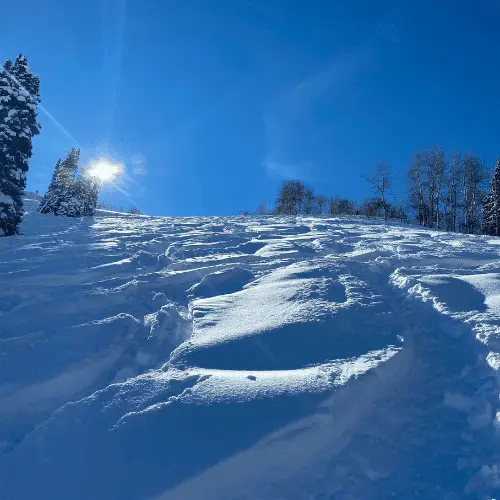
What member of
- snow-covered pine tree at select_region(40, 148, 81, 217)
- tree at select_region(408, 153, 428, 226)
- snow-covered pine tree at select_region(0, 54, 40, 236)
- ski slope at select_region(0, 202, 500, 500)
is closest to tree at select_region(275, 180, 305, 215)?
tree at select_region(408, 153, 428, 226)

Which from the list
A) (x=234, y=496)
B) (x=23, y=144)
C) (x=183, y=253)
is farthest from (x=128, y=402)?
(x=23, y=144)

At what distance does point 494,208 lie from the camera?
102 ft

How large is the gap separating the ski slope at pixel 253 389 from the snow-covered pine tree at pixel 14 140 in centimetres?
902

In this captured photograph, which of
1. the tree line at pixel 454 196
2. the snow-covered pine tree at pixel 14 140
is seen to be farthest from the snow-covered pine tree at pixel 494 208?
the snow-covered pine tree at pixel 14 140

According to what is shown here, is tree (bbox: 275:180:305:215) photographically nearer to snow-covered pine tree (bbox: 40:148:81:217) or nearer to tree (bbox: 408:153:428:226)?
tree (bbox: 408:153:428:226)

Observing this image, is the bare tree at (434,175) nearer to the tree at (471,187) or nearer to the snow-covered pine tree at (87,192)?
the tree at (471,187)

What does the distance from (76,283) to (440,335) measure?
570cm

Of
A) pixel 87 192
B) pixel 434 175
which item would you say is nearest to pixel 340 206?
pixel 434 175

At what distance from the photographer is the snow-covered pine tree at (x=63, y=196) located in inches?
956

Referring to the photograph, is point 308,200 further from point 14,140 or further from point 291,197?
point 14,140

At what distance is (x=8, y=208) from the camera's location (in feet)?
43.7

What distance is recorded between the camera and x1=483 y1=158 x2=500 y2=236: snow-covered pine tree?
3044cm

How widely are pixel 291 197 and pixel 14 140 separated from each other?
37.2 metres

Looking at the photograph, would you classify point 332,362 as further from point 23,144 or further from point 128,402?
point 23,144
